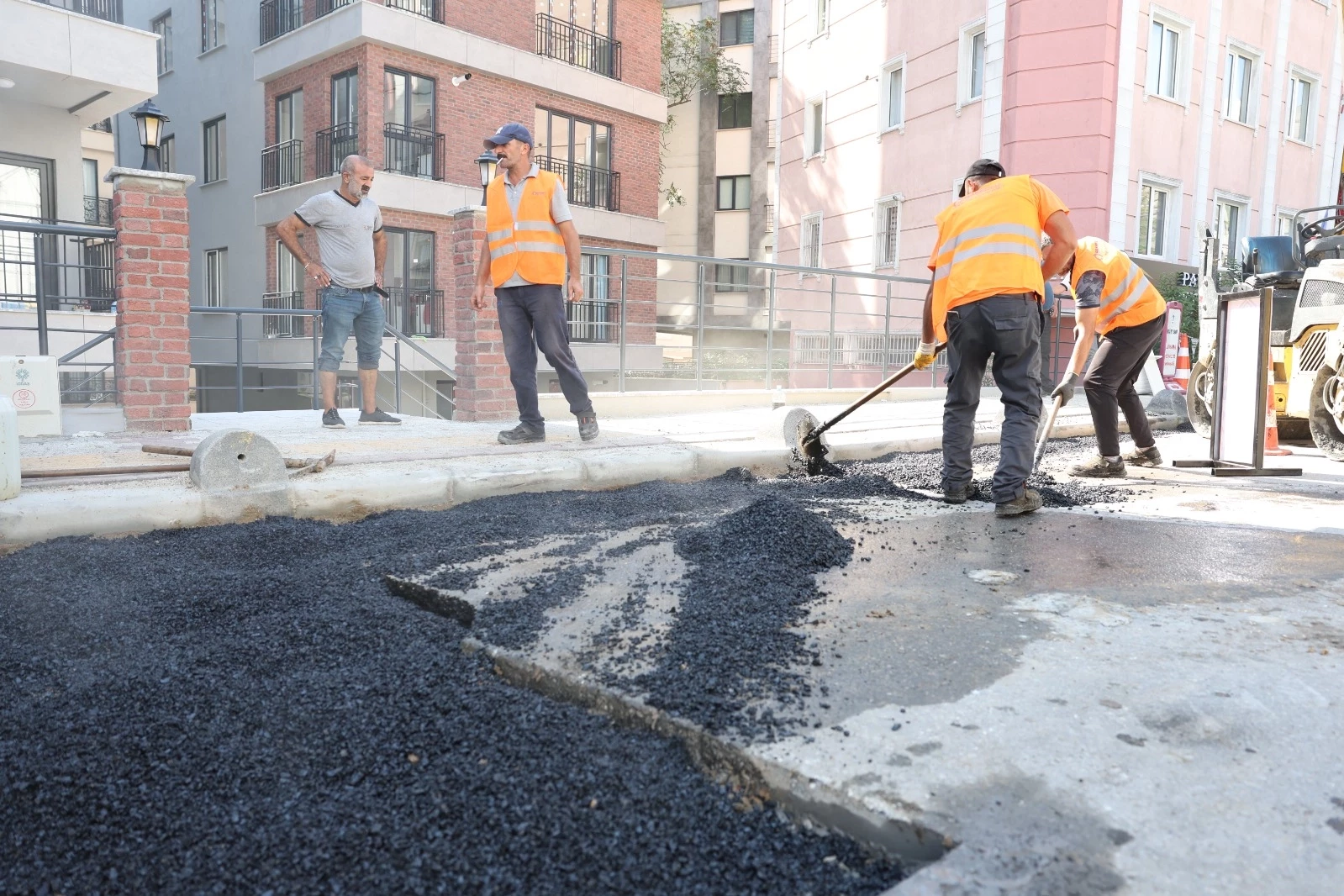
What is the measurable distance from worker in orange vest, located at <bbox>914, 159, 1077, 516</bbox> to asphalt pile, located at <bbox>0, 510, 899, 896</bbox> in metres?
2.16

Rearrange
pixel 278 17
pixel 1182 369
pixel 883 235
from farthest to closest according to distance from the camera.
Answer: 1. pixel 278 17
2. pixel 883 235
3. pixel 1182 369

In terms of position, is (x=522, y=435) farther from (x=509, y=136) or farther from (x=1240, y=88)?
(x=1240, y=88)

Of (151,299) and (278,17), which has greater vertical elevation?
(278,17)

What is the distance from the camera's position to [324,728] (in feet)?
7.34

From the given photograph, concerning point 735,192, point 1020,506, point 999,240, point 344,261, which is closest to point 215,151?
Result: point 735,192

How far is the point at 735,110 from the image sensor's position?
26.9m

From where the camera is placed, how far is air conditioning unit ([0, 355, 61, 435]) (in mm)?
5707

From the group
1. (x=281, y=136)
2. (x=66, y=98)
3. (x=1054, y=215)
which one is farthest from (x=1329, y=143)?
(x=66, y=98)

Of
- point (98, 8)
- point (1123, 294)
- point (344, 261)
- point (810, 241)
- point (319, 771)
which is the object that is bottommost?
point (319, 771)

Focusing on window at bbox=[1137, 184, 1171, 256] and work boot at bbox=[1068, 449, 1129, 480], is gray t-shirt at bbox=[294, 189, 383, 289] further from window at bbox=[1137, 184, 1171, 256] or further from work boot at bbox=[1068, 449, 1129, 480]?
window at bbox=[1137, 184, 1171, 256]

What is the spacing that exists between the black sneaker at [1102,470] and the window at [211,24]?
796 inches

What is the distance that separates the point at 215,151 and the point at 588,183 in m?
7.84

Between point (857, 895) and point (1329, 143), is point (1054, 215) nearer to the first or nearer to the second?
point (857, 895)

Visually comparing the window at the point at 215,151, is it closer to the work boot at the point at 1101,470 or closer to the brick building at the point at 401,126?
the brick building at the point at 401,126
